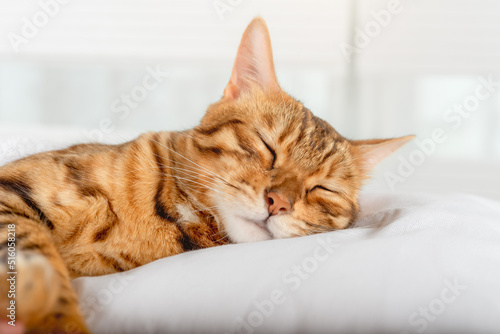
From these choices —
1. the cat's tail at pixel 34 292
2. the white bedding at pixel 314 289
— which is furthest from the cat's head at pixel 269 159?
the cat's tail at pixel 34 292

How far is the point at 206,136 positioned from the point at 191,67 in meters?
2.35

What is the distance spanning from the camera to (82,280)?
99cm

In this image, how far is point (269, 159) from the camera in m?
1.29

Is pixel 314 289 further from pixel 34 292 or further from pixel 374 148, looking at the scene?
pixel 374 148

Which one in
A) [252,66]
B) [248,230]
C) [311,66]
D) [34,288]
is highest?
[252,66]

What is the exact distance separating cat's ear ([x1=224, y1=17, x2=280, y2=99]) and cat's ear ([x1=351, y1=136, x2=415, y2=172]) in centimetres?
38

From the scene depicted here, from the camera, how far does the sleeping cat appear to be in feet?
3.70

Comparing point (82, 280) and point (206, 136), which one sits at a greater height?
point (206, 136)

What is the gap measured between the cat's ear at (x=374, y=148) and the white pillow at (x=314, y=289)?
0.55 metres

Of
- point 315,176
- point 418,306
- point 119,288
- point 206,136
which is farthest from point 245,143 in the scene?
point 418,306

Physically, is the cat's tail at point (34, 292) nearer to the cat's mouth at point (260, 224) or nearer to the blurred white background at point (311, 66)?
the cat's mouth at point (260, 224)

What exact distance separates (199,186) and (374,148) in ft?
2.20

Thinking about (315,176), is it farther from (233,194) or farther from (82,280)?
(82,280)

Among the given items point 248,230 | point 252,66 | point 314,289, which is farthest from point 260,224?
point 252,66
